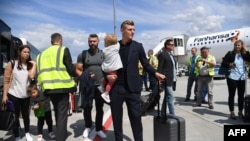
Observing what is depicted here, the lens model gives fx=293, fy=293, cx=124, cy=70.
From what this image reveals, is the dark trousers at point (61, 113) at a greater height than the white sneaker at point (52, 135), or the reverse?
the dark trousers at point (61, 113)

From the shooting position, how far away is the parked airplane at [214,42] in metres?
29.3

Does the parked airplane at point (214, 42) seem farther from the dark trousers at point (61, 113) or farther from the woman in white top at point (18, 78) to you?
the dark trousers at point (61, 113)

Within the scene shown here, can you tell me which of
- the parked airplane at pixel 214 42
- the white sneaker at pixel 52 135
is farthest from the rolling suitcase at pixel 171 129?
the parked airplane at pixel 214 42

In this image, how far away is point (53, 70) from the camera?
4.51m

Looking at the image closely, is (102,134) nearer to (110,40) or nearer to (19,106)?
(19,106)

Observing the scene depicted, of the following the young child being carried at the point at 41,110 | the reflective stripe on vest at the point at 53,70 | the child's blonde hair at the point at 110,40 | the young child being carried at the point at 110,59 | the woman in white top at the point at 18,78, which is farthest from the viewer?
the young child being carried at the point at 41,110

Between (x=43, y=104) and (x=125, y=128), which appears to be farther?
(x=125, y=128)

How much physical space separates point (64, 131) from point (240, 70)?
417 cm

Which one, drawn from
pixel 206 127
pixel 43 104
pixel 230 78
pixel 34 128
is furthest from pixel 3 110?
pixel 230 78

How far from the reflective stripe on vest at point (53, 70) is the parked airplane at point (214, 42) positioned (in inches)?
959

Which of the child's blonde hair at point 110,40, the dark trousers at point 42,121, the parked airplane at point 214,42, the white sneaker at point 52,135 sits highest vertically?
the parked airplane at point 214,42

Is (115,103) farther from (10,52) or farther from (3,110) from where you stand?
(10,52)

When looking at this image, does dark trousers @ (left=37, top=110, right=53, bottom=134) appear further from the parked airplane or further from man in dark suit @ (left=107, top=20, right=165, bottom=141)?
the parked airplane

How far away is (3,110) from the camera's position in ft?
15.5
